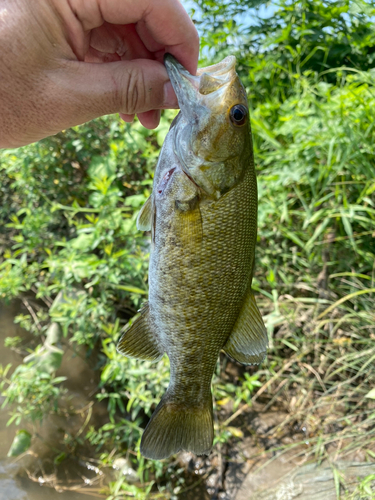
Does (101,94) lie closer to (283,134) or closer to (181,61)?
(181,61)

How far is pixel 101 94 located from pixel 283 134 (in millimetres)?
1888

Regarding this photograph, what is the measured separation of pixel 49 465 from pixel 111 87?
10.2ft

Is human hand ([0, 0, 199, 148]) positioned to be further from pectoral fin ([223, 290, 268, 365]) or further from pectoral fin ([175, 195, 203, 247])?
pectoral fin ([223, 290, 268, 365])

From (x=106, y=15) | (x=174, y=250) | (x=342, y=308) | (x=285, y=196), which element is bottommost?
(x=342, y=308)

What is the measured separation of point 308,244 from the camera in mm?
2852

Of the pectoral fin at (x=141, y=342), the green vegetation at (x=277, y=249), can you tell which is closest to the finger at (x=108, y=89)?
the pectoral fin at (x=141, y=342)

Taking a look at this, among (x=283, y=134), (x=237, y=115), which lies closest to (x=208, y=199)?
(x=237, y=115)

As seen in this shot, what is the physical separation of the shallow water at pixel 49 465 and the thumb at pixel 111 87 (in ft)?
8.48

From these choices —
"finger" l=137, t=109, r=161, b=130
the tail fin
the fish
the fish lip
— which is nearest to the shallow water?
Answer: the tail fin

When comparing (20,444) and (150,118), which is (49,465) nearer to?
(20,444)

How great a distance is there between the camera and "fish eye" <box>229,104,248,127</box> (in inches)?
53.6

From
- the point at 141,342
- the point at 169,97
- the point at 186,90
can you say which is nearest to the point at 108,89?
the point at 169,97

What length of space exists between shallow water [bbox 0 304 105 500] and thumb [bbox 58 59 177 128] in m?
2.58

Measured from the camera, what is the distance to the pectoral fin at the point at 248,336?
1.49m
